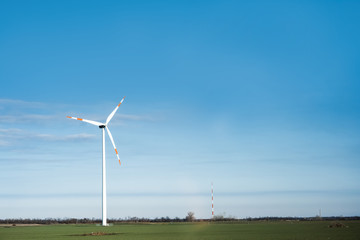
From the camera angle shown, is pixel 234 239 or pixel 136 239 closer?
pixel 234 239

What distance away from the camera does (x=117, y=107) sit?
3155 inches

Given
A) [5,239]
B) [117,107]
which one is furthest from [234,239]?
[117,107]

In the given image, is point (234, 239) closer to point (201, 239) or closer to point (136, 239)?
point (201, 239)

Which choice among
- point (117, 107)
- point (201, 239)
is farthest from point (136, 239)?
point (117, 107)

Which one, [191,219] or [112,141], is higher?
[112,141]

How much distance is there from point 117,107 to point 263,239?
49.9 meters

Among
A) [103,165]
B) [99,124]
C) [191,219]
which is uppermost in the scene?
[99,124]

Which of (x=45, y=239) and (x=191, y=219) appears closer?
(x=45, y=239)

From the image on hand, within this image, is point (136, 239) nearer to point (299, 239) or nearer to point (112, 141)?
point (299, 239)

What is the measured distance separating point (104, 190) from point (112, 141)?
782 cm

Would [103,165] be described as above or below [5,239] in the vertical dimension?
above

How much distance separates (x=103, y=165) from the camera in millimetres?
75938

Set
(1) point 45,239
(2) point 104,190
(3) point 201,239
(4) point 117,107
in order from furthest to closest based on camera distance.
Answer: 1. (4) point 117,107
2. (2) point 104,190
3. (1) point 45,239
4. (3) point 201,239

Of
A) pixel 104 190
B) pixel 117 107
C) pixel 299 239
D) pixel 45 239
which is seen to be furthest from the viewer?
pixel 117 107
